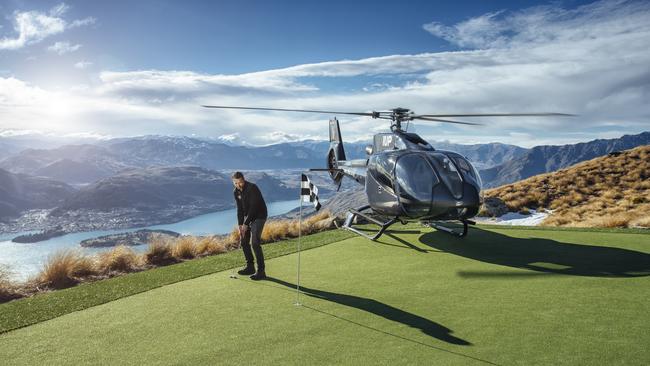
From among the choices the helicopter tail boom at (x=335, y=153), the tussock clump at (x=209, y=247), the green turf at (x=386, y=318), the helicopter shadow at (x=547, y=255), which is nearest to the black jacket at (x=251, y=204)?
the green turf at (x=386, y=318)

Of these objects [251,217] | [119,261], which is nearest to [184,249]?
[119,261]

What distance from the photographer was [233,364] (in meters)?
4.93

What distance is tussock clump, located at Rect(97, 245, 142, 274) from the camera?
493 inches

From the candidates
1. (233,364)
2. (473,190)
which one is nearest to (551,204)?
(473,190)

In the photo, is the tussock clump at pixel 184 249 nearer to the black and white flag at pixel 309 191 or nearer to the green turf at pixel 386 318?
the green turf at pixel 386 318

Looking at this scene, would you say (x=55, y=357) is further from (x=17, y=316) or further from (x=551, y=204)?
(x=551, y=204)

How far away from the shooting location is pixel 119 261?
12742mm

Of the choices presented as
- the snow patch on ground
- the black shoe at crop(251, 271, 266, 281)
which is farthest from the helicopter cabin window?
the snow patch on ground

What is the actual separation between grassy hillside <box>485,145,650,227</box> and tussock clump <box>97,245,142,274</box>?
1909 centimetres

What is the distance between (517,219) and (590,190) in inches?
389

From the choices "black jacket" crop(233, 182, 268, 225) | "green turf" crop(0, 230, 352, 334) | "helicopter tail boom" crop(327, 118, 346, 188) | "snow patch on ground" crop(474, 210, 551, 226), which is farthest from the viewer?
"snow patch on ground" crop(474, 210, 551, 226)

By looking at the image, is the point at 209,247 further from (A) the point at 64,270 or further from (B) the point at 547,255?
(B) the point at 547,255

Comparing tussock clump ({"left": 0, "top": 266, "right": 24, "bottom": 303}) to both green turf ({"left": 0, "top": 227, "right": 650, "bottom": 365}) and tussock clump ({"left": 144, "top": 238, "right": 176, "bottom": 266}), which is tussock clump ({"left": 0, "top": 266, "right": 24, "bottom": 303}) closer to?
tussock clump ({"left": 144, "top": 238, "right": 176, "bottom": 266})

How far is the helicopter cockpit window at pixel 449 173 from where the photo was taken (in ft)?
33.9
